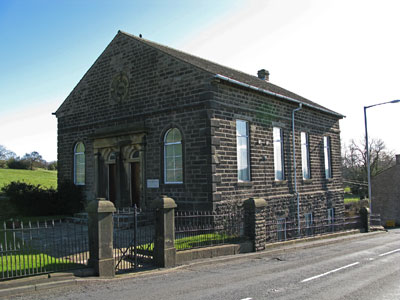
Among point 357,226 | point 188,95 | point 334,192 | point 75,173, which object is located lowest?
point 357,226

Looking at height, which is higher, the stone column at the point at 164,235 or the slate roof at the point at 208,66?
the slate roof at the point at 208,66

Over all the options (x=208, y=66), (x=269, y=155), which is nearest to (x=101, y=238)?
(x=269, y=155)

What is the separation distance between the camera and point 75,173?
65.6ft

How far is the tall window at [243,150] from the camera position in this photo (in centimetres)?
1591

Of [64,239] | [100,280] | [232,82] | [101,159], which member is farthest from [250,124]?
[100,280]

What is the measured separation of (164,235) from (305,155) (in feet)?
41.0

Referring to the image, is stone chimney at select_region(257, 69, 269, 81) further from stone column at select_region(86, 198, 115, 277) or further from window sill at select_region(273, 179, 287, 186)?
stone column at select_region(86, 198, 115, 277)

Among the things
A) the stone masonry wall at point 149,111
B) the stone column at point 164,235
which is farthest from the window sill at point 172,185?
the stone column at point 164,235

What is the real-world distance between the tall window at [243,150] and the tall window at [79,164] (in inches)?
332

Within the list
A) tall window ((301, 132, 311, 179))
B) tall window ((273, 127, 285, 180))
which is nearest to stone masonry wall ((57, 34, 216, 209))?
tall window ((273, 127, 285, 180))

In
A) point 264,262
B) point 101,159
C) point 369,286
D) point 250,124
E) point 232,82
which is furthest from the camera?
point 101,159

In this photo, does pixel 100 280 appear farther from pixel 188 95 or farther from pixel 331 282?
pixel 188 95

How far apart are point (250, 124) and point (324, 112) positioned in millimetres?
7788

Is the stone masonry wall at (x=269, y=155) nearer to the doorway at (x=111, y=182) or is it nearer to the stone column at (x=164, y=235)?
the stone column at (x=164, y=235)
